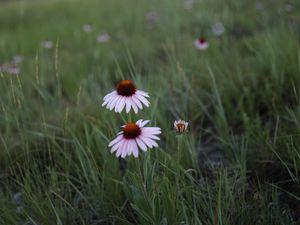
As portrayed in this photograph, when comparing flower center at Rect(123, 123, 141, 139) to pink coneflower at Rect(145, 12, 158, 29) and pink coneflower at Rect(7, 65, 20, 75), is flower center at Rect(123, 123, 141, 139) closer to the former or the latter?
pink coneflower at Rect(7, 65, 20, 75)

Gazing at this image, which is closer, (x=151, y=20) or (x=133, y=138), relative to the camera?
(x=133, y=138)

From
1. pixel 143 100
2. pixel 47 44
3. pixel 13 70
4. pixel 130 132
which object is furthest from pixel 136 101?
pixel 47 44

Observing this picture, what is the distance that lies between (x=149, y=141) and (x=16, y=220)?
555 mm

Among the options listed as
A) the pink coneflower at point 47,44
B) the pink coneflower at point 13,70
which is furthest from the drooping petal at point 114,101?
the pink coneflower at point 47,44

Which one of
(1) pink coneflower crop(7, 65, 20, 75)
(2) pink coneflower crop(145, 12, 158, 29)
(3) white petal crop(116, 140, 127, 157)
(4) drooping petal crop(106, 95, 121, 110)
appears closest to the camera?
(3) white petal crop(116, 140, 127, 157)

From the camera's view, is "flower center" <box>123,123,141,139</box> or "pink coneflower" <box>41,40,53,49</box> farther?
"pink coneflower" <box>41,40,53,49</box>

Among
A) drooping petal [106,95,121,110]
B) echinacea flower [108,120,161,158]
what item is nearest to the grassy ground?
echinacea flower [108,120,161,158]

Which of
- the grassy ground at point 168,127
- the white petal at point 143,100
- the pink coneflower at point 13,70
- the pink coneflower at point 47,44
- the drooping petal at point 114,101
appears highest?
the pink coneflower at point 47,44

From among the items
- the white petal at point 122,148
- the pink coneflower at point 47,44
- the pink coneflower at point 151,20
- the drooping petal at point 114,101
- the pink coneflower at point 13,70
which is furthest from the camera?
the pink coneflower at point 151,20

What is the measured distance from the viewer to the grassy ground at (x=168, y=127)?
1039 mm

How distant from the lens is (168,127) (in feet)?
4.51

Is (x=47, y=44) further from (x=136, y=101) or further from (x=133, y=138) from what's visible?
(x=133, y=138)

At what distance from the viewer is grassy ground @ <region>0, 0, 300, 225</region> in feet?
3.41

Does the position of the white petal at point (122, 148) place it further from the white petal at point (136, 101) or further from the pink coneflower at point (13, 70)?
the pink coneflower at point (13, 70)
